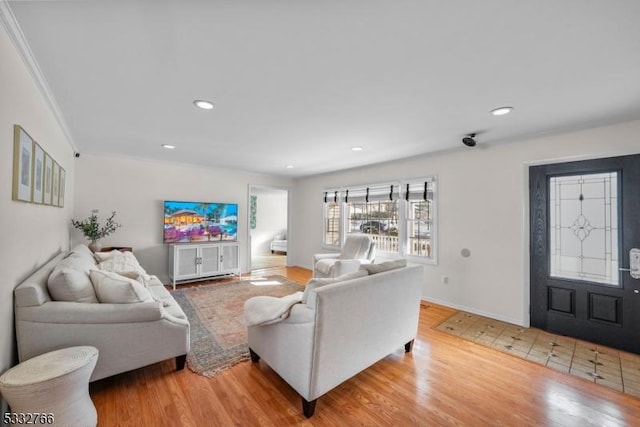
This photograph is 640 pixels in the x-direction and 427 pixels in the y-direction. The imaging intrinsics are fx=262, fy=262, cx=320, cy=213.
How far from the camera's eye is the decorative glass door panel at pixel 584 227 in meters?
2.69

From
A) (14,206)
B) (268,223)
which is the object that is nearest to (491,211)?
(14,206)

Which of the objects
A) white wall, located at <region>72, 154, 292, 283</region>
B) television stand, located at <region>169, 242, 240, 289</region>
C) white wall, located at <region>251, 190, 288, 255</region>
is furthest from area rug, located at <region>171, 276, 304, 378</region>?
white wall, located at <region>251, 190, 288, 255</region>

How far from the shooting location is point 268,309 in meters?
1.92

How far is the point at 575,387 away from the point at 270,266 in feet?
18.7

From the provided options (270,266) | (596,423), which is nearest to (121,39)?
(596,423)

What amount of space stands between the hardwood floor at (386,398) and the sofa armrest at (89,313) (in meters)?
0.55

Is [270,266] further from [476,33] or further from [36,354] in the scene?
[476,33]

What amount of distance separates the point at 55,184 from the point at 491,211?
4.99 metres

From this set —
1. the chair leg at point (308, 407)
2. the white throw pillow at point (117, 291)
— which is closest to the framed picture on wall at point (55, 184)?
the white throw pillow at point (117, 291)

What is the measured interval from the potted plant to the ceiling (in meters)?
1.56

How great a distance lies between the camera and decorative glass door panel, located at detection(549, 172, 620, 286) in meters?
2.69

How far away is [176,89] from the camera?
81.0 inches

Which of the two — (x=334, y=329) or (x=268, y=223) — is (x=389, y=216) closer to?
(x=334, y=329)

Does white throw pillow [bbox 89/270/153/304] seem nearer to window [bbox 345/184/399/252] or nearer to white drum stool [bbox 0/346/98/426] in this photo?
white drum stool [bbox 0/346/98/426]
